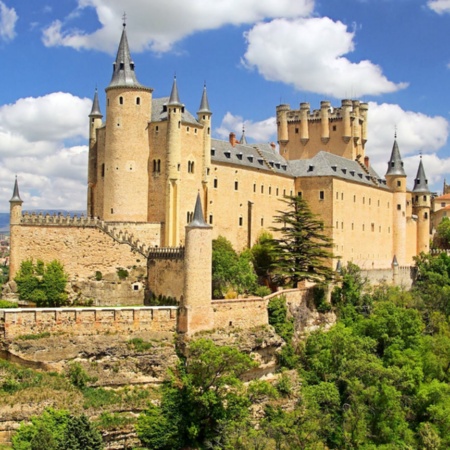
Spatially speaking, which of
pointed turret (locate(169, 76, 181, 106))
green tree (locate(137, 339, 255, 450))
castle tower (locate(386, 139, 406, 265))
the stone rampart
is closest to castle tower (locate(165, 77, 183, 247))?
pointed turret (locate(169, 76, 181, 106))

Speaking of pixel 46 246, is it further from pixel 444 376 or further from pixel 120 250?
pixel 444 376

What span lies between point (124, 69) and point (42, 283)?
55.6 feet

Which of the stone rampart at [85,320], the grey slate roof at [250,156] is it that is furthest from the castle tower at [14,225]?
the grey slate roof at [250,156]

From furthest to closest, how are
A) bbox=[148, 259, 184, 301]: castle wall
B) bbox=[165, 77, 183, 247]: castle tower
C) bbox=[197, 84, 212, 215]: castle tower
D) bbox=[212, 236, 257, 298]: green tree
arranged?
bbox=[197, 84, 212, 215]: castle tower
bbox=[165, 77, 183, 247]: castle tower
bbox=[212, 236, 257, 298]: green tree
bbox=[148, 259, 184, 301]: castle wall

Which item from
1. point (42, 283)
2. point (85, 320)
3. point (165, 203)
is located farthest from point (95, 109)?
point (85, 320)

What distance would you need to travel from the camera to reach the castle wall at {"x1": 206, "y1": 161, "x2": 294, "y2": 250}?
191 feet

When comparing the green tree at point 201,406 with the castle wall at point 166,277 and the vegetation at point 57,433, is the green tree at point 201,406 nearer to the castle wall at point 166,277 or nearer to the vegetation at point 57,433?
the vegetation at point 57,433

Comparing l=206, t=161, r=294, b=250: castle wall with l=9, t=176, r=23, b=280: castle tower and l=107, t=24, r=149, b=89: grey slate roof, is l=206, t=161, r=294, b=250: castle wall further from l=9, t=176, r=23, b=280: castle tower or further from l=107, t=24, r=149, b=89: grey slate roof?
l=9, t=176, r=23, b=280: castle tower

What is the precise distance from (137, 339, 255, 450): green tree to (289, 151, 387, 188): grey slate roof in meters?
32.2

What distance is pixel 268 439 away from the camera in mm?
35406

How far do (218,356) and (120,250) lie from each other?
13612 millimetres

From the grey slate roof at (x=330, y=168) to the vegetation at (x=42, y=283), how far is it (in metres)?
28.5

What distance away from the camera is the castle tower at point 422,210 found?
262 ft

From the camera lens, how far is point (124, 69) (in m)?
53.8
